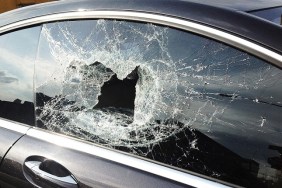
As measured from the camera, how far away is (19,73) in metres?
2.46

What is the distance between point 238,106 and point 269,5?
706mm

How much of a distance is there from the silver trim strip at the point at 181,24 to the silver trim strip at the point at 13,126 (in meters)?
0.52

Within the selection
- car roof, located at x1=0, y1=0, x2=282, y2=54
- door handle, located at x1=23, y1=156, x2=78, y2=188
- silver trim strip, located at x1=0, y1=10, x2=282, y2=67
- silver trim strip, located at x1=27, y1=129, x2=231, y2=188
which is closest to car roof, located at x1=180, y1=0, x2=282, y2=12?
car roof, located at x1=0, y1=0, x2=282, y2=54

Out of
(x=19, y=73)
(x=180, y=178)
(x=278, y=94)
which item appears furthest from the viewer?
(x=19, y=73)

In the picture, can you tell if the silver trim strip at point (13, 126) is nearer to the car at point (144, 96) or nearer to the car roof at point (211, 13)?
the car at point (144, 96)

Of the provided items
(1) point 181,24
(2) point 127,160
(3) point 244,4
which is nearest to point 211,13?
(1) point 181,24

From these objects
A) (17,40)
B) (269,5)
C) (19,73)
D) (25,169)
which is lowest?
(25,169)

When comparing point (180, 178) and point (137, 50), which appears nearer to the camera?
point (180, 178)

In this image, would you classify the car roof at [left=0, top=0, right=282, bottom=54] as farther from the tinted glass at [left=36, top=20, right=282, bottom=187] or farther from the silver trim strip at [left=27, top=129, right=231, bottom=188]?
the silver trim strip at [left=27, top=129, right=231, bottom=188]

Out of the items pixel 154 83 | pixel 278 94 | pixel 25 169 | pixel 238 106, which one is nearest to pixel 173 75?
pixel 154 83

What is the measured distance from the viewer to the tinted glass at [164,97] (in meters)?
1.62

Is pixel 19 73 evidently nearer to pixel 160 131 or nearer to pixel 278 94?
pixel 160 131

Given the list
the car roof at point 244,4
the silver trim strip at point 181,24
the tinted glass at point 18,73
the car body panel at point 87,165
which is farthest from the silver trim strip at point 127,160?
the car roof at point 244,4

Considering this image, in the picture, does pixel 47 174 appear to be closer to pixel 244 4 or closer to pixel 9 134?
pixel 9 134
